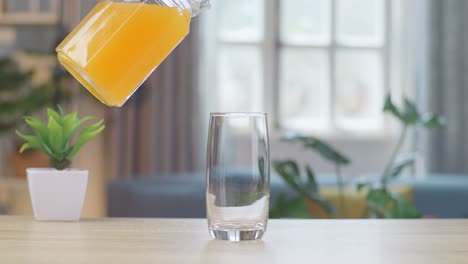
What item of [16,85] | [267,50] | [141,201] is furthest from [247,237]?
[267,50]

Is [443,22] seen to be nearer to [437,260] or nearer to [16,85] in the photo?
[16,85]

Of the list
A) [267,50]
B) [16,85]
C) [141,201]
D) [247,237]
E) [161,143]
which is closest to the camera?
[247,237]

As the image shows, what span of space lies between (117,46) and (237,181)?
7.4 inches

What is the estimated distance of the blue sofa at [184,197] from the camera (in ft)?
8.85

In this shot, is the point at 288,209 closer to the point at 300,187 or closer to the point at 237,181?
the point at 300,187

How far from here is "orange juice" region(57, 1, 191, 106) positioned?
0.82 m

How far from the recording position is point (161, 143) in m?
4.22

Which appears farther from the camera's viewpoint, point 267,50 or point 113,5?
point 267,50

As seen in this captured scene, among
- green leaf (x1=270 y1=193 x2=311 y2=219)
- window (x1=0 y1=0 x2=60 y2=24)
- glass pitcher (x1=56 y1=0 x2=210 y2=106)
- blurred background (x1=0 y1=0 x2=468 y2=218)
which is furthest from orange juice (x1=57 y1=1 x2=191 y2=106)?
blurred background (x1=0 y1=0 x2=468 y2=218)

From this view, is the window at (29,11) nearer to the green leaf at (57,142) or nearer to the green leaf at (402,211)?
the green leaf at (402,211)

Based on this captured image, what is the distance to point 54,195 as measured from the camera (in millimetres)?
1008

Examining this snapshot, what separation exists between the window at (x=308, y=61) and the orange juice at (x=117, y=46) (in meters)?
3.62

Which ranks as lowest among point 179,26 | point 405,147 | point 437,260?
point 405,147

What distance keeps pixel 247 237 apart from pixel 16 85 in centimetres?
298
